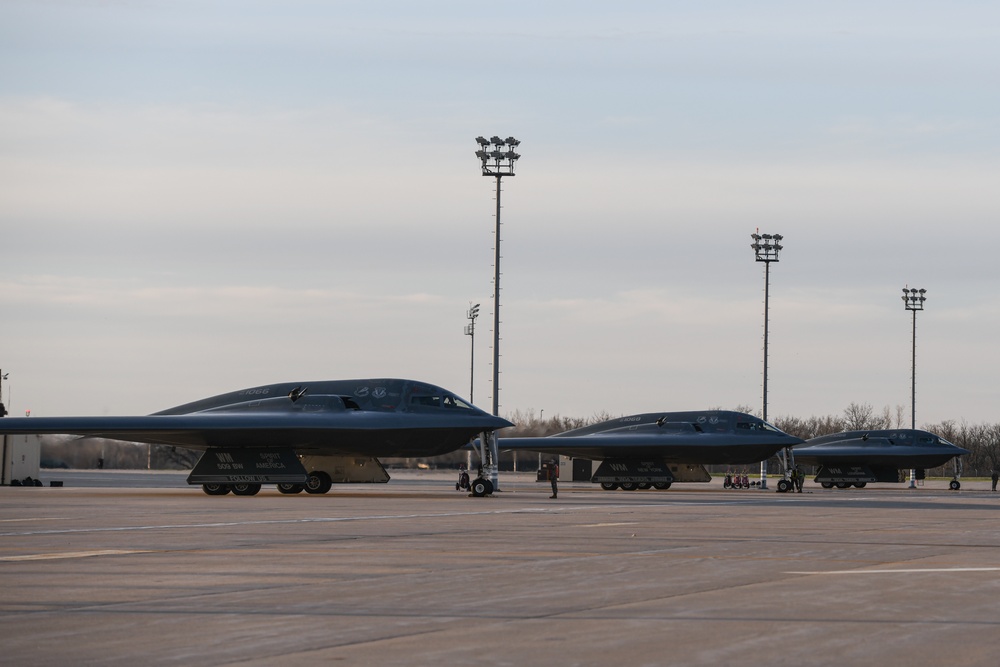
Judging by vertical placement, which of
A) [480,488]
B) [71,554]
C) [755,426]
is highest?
[755,426]

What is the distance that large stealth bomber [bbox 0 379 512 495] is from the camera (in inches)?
1629

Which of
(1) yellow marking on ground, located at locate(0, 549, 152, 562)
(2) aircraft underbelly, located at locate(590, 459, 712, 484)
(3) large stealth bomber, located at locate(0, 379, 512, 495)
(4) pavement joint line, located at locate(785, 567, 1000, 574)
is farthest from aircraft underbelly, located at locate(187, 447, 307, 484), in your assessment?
(4) pavement joint line, located at locate(785, 567, 1000, 574)

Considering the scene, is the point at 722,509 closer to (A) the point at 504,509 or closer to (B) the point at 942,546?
(A) the point at 504,509

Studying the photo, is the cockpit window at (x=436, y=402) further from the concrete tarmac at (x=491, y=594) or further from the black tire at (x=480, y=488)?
A: the concrete tarmac at (x=491, y=594)

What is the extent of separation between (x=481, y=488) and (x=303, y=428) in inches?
245

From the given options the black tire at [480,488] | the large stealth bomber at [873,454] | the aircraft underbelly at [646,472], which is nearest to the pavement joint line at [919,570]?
the black tire at [480,488]

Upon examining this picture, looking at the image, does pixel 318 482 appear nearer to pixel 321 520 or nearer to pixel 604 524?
pixel 321 520

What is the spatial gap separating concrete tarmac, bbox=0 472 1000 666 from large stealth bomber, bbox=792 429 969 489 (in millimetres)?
50330

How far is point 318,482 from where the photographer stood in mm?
45031

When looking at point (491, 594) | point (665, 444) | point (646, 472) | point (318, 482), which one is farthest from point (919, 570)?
point (646, 472)

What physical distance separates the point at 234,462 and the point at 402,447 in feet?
18.8

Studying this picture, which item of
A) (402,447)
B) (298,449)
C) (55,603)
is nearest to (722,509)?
(402,447)

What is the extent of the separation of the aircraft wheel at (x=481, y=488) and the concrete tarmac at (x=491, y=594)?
17723mm

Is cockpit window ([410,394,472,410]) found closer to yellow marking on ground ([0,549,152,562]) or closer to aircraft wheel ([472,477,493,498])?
aircraft wheel ([472,477,493,498])
